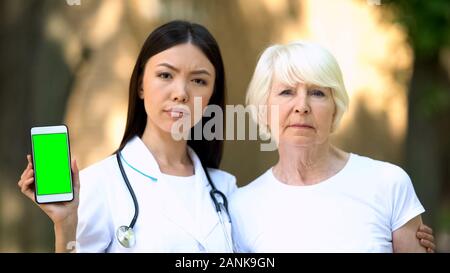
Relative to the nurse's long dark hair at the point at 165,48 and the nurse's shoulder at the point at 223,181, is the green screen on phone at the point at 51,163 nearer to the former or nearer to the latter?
the nurse's long dark hair at the point at 165,48

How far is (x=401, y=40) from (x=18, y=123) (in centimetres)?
135

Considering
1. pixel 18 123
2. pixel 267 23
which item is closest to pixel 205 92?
pixel 267 23

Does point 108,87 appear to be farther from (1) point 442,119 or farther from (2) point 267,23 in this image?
(1) point 442,119

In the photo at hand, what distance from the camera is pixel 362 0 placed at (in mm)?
2062

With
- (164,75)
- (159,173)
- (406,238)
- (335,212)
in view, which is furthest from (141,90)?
(406,238)

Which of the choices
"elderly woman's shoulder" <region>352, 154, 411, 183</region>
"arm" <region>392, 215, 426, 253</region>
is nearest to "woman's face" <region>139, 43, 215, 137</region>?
"elderly woman's shoulder" <region>352, 154, 411, 183</region>

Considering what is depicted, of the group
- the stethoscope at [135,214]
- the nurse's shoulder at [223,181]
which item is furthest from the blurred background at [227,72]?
the stethoscope at [135,214]

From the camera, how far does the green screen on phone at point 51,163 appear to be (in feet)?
4.81

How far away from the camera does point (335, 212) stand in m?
1.64

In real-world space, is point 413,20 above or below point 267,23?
above

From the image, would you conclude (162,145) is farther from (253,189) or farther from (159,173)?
(253,189)

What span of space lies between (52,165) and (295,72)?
589 millimetres

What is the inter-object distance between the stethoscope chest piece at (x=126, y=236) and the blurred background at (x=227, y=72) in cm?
31

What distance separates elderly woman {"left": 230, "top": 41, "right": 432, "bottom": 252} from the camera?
5.33ft
